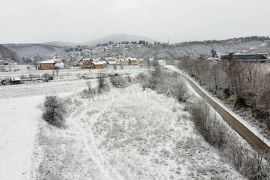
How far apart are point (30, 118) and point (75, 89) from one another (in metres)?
21.8

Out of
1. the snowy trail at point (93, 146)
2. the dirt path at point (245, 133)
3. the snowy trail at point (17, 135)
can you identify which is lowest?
the dirt path at point (245, 133)

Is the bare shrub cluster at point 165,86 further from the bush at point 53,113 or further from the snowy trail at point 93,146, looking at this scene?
the bush at point 53,113

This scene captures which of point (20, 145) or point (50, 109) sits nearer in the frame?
point (20, 145)

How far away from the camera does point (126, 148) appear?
31953 millimetres

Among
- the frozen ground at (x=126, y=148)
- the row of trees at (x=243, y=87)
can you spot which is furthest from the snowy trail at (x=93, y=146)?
the row of trees at (x=243, y=87)

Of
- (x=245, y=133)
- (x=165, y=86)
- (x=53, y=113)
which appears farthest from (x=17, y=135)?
(x=165, y=86)

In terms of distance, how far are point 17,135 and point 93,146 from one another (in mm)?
7747

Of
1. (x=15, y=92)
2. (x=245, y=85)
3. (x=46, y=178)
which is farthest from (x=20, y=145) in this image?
(x=245, y=85)

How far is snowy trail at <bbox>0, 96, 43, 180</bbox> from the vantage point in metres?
23.4

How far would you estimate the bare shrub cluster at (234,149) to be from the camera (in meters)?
24.6

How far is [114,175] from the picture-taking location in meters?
26.0

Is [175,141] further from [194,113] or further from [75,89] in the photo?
[75,89]

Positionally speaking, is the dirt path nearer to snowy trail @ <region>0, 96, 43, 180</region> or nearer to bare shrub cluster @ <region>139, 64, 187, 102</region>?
bare shrub cluster @ <region>139, 64, 187, 102</region>

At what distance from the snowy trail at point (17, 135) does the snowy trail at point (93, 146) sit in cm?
554
